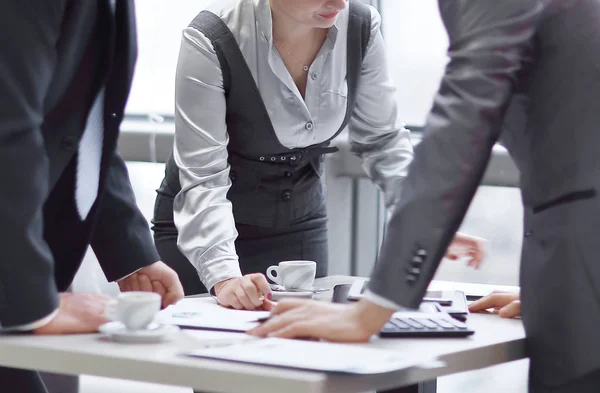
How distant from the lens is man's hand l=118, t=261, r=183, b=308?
187cm

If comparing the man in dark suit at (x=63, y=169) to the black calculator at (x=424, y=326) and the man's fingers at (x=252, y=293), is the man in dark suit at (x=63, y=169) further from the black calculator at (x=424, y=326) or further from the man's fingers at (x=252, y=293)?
the black calculator at (x=424, y=326)

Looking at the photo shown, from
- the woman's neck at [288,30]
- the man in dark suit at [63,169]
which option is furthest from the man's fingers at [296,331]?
the woman's neck at [288,30]

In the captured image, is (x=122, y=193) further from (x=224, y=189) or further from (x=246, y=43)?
(x=246, y=43)

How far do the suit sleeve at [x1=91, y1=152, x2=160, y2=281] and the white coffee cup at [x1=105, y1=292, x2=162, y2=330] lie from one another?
272 mm

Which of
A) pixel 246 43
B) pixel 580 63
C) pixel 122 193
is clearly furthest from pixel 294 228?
pixel 580 63

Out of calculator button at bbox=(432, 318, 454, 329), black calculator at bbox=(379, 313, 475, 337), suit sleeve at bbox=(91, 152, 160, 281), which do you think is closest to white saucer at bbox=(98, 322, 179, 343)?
suit sleeve at bbox=(91, 152, 160, 281)

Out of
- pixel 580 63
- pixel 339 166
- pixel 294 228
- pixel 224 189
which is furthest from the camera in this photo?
pixel 339 166

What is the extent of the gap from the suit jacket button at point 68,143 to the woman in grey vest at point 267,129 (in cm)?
63

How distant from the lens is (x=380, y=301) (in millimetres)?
1478

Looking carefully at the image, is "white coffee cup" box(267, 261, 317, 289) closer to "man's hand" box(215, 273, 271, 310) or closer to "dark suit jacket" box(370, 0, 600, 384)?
"man's hand" box(215, 273, 271, 310)

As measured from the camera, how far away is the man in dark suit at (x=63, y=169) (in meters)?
1.42

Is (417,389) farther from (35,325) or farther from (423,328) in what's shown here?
(35,325)

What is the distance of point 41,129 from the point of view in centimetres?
158

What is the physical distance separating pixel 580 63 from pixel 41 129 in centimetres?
86
